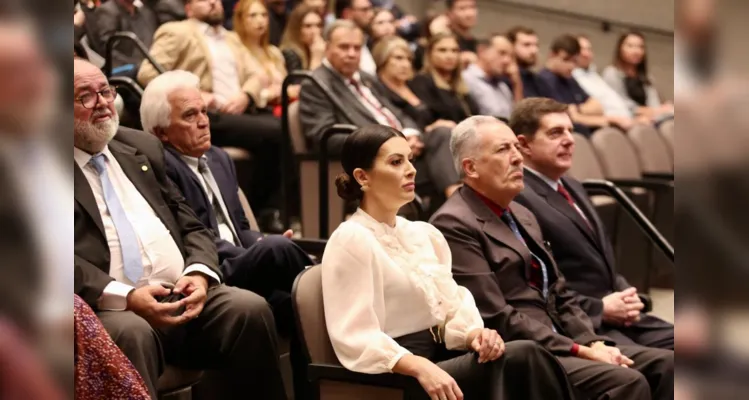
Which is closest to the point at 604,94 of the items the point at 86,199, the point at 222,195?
the point at 222,195

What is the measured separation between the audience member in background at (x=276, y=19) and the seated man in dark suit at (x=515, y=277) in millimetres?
3199

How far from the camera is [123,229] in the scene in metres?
2.35

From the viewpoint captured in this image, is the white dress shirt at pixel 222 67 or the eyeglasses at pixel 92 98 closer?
the eyeglasses at pixel 92 98

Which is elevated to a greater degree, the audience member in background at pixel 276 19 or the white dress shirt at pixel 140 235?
the audience member in background at pixel 276 19

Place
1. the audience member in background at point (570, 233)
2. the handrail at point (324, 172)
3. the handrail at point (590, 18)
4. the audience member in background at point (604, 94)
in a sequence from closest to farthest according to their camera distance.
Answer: the audience member in background at point (570, 233), the handrail at point (324, 172), the audience member in background at point (604, 94), the handrail at point (590, 18)

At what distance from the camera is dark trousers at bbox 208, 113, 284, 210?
4492mm

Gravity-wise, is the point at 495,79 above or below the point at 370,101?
above

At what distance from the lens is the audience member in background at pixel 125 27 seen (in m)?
4.54

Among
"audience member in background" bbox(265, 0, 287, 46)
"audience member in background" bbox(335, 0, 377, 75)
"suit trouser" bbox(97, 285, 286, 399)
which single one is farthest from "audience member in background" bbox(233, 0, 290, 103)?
"suit trouser" bbox(97, 285, 286, 399)

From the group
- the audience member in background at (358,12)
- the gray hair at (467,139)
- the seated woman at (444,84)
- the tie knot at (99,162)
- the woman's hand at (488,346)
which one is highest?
the audience member in background at (358,12)

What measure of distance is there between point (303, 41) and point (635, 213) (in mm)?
2650

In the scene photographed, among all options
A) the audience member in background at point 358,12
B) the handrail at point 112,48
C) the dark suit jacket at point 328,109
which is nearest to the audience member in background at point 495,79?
the audience member in background at point 358,12

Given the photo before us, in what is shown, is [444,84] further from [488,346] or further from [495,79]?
[488,346]

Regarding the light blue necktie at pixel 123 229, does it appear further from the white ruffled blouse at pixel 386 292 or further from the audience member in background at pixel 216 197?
the white ruffled blouse at pixel 386 292
